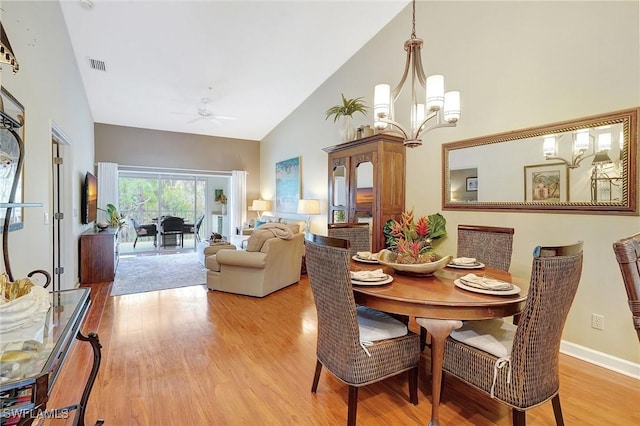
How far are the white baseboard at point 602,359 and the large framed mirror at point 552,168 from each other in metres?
1.16

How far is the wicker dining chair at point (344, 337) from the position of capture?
161 cm

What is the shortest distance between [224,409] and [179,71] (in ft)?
16.1

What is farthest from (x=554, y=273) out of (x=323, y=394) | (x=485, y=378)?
(x=323, y=394)

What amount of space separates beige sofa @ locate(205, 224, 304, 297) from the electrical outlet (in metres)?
3.25

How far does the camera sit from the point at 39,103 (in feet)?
8.29

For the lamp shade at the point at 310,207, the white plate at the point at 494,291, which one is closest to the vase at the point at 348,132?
the lamp shade at the point at 310,207

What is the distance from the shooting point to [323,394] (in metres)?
2.05

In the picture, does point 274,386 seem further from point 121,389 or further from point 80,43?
point 80,43

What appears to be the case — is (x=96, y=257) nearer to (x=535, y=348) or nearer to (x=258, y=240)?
(x=258, y=240)

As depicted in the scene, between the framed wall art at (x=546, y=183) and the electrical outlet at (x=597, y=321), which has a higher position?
the framed wall art at (x=546, y=183)

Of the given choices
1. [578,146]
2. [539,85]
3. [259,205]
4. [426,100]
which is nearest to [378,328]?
[426,100]

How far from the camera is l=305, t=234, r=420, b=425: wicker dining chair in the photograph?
1.61 metres

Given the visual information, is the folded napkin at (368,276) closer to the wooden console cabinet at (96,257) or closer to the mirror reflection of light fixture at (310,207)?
the mirror reflection of light fixture at (310,207)

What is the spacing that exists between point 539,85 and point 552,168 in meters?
0.78
